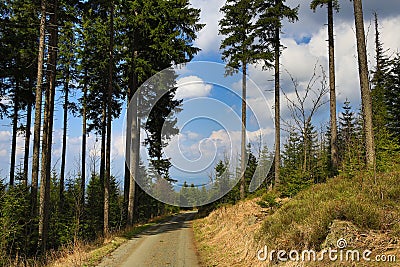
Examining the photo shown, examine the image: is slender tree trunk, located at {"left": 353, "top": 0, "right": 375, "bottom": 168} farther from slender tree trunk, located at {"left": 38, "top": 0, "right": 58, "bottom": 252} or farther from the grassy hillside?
slender tree trunk, located at {"left": 38, "top": 0, "right": 58, "bottom": 252}

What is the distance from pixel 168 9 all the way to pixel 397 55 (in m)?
32.3

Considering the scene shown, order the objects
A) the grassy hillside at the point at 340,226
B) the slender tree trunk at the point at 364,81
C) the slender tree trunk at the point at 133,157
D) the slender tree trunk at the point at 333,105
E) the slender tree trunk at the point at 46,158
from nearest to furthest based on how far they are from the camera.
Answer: the grassy hillside at the point at 340,226 < the slender tree trunk at the point at 364,81 < the slender tree trunk at the point at 46,158 < the slender tree trunk at the point at 333,105 < the slender tree trunk at the point at 133,157

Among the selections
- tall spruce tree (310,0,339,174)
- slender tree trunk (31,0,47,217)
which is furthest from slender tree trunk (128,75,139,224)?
tall spruce tree (310,0,339,174)

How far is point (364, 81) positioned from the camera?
12742 mm

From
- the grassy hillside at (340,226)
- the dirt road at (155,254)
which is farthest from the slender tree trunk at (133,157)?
the grassy hillside at (340,226)

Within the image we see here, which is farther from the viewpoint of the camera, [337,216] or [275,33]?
[275,33]

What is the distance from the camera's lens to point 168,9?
18875 mm

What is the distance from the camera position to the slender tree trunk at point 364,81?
12.0 m

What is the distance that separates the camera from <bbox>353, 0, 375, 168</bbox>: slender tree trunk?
12.0m

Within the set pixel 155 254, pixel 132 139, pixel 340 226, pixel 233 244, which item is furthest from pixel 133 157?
pixel 340 226

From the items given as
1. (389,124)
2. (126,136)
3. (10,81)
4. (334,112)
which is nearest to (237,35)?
(334,112)

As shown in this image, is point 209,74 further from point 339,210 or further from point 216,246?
point 339,210

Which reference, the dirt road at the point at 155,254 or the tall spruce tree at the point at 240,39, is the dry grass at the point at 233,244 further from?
the tall spruce tree at the point at 240,39

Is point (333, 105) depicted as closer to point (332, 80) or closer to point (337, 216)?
point (332, 80)
